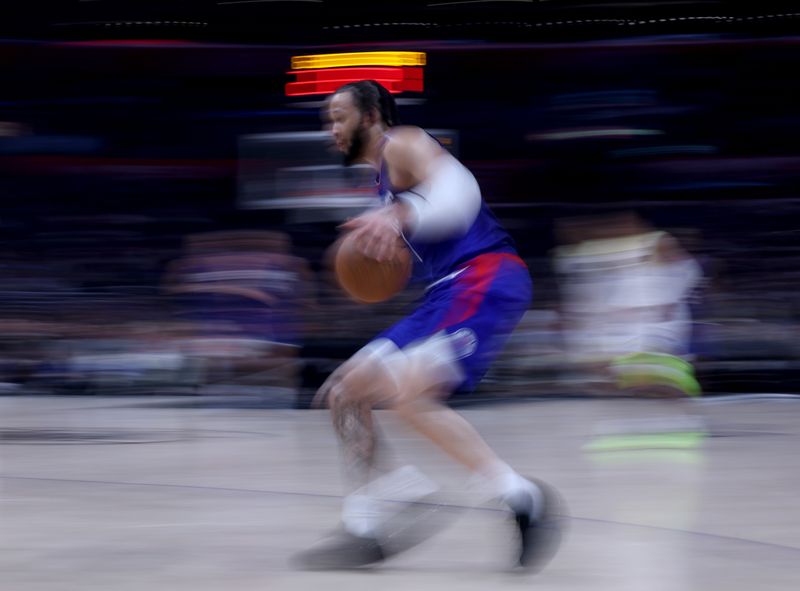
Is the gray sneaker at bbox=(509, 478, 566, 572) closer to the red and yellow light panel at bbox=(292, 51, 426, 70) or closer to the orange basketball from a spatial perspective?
the orange basketball

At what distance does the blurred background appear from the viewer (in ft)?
38.2

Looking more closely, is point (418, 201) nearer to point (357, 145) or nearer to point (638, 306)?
point (357, 145)

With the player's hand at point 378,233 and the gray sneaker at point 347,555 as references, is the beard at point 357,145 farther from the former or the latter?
the gray sneaker at point 347,555

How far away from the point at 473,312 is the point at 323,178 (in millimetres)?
7948

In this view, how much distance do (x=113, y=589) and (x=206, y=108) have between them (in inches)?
374

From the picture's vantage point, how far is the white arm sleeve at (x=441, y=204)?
14.3 ft

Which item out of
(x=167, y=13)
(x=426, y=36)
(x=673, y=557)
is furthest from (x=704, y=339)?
(x=673, y=557)

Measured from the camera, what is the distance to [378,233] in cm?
430

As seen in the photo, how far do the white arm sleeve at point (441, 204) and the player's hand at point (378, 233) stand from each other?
2.8 inches

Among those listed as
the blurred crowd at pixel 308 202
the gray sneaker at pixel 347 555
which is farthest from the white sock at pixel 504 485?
the blurred crowd at pixel 308 202

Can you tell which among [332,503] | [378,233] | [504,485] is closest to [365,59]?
[332,503]

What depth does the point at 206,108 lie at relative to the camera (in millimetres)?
13250

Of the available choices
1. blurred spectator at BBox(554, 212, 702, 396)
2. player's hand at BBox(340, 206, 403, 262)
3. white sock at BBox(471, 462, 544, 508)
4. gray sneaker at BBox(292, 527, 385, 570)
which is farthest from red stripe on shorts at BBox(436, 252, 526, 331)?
blurred spectator at BBox(554, 212, 702, 396)

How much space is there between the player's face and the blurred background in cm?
611
